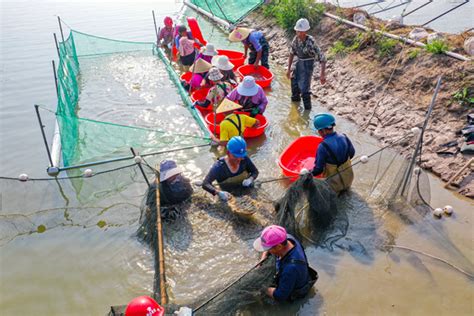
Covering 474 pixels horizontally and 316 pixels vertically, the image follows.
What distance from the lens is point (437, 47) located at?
Answer: 8375 millimetres

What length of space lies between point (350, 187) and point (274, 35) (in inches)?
359

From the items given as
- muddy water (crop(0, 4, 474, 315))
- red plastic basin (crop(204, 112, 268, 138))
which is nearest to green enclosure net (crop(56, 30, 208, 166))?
red plastic basin (crop(204, 112, 268, 138))

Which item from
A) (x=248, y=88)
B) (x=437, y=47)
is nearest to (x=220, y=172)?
(x=248, y=88)

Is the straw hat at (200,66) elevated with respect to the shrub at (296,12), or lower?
lower

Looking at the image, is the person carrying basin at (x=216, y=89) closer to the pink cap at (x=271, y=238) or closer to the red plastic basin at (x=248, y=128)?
the red plastic basin at (x=248, y=128)

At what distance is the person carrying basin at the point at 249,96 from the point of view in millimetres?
7582

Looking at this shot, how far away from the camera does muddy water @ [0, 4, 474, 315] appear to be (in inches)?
180

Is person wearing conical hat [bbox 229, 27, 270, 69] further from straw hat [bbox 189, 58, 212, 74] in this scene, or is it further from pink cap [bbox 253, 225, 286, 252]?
pink cap [bbox 253, 225, 286, 252]

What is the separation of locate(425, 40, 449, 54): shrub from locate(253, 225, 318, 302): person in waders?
6.50 m

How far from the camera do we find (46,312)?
4.63 m

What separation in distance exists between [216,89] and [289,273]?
495cm

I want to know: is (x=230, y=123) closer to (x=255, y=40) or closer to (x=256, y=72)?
(x=255, y=40)

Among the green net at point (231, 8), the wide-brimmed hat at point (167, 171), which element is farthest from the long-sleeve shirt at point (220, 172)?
the green net at point (231, 8)

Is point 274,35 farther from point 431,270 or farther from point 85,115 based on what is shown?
point 431,270
